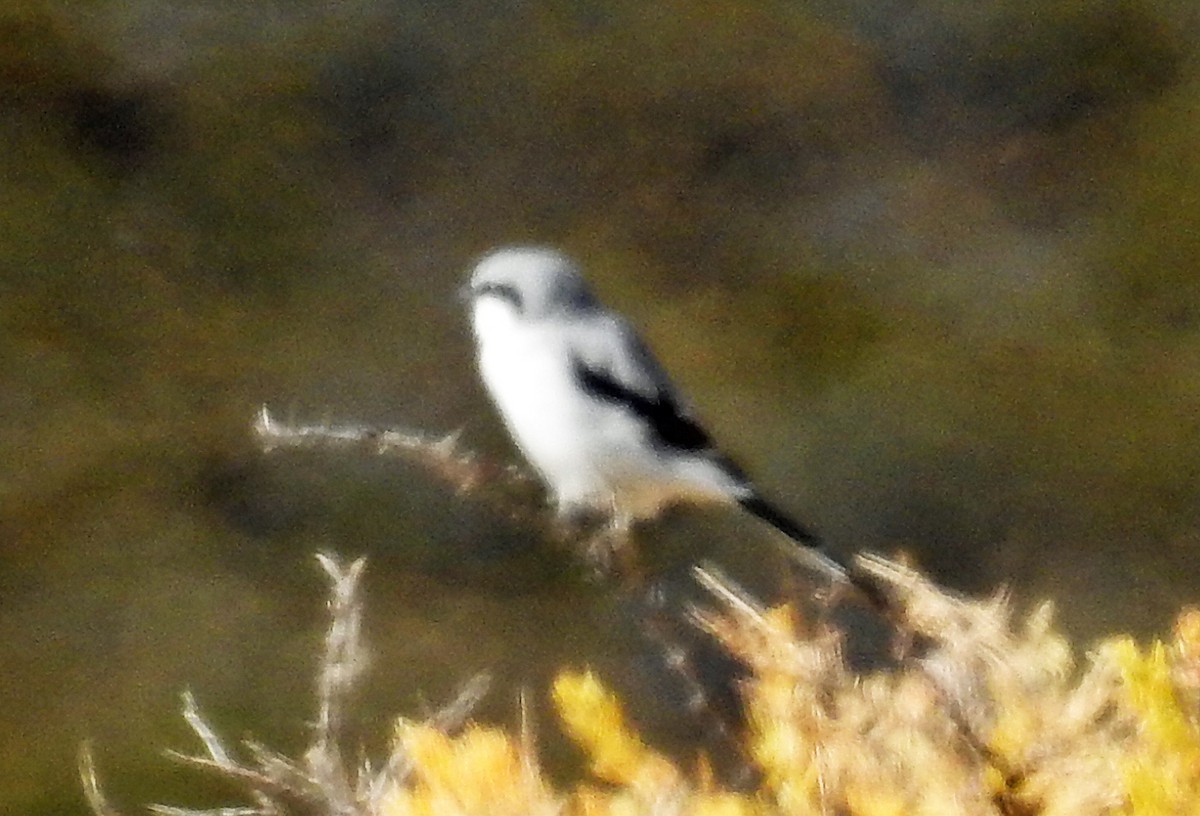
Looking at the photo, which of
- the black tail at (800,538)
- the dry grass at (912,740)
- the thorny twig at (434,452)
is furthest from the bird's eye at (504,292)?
the dry grass at (912,740)

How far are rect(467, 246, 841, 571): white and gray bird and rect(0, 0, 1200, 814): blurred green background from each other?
60 millimetres

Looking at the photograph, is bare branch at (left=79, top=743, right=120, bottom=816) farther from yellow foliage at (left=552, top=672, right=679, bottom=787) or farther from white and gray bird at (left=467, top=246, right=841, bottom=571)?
yellow foliage at (left=552, top=672, right=679, bottom=787)

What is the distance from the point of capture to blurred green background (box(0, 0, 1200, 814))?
1.01 metres

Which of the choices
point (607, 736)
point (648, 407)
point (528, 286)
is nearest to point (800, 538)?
point (648, 407)

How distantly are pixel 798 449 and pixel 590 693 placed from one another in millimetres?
579

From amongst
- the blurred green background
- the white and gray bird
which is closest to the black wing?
the white and gray bird

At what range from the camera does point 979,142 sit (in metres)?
1.08

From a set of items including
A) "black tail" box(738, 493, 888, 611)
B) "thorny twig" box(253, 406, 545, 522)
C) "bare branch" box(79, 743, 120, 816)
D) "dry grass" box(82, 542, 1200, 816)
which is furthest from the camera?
"bare branch" box(79, 743, 120, 816)

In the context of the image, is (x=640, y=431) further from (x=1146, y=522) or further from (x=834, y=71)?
(x=1146, y=522)

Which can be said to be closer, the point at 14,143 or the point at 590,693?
the point at 590,693

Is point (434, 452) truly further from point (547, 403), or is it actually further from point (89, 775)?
point (89, 775)

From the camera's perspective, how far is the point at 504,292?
A: 98cm

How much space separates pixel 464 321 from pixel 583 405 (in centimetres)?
14

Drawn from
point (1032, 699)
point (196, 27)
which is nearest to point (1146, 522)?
point (1032, 699)
